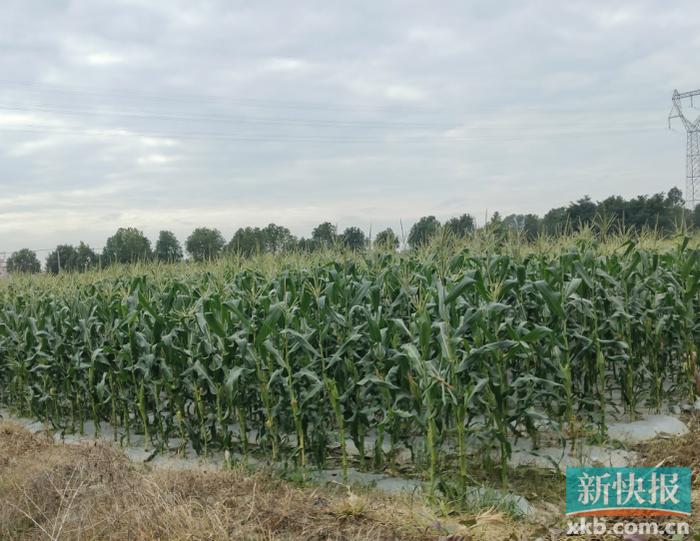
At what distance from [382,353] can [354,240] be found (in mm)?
3955

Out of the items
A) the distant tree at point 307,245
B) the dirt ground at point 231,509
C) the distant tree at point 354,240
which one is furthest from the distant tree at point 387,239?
the dirt ground at point 231,509

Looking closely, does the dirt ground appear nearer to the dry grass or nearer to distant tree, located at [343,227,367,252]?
the dry grass

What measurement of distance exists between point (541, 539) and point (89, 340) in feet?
20.3

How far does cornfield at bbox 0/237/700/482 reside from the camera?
5105 mm

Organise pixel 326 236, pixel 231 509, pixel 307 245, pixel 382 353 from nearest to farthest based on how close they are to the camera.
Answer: pixel 231 509 < pixel 382 353 < pixel 326 236 < pixel 307 245

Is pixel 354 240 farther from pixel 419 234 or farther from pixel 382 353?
pixel 382 353

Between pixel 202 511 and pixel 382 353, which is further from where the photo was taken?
pixel 382 353

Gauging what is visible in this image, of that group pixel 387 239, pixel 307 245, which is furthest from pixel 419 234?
pixel 307 245

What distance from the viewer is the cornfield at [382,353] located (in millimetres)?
5105

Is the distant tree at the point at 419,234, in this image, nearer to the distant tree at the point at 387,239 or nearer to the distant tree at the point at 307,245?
the distant tree at the point at 387,239

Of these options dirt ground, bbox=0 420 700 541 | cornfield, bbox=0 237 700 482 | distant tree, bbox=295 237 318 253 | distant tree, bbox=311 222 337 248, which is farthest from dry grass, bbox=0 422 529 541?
distant tree, bbox=295 237 318 253

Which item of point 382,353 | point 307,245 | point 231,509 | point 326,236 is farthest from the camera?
point 307,245

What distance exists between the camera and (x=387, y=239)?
872cm

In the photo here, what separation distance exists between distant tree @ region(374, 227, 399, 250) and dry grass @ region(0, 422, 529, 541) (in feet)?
13.2
